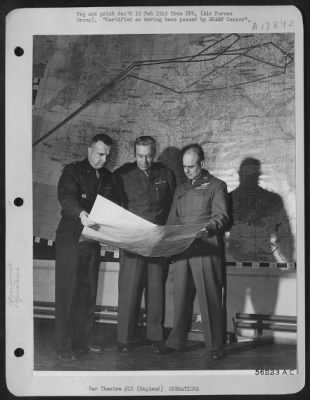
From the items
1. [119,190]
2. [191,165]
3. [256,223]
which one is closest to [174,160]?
[191,165]

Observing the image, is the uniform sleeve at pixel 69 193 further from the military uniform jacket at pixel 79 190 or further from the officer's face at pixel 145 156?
the officer's face at pixel 145 156

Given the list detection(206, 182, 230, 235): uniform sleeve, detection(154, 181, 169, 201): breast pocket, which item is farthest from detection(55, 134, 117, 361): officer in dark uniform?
detection(206, 182, 230, 235): uniform sleeve

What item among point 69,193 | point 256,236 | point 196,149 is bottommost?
point 256,236

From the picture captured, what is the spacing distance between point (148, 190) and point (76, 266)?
26 centimetres

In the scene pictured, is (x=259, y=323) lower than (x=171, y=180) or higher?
lower

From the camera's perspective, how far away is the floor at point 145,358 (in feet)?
3.74

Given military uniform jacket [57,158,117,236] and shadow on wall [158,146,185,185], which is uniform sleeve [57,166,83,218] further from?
shadow on wall [158,146,185,185]

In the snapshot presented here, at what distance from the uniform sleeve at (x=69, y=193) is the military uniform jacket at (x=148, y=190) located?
0.11m

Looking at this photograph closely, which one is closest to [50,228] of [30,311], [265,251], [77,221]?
[77,221]

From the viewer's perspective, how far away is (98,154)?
1.17 metres

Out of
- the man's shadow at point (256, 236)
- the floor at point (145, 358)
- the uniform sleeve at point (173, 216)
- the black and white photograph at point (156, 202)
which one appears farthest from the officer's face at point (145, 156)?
the floor at point (145, 358)

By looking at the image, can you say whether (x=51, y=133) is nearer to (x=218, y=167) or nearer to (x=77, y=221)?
(x=77, y=221)

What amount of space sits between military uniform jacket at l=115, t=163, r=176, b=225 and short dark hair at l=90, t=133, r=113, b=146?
7 centimetres

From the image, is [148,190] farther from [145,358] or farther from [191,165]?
[145,358]
